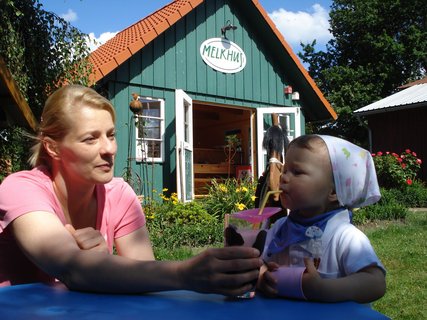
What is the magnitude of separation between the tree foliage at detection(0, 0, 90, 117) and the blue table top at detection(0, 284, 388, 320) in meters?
5.20

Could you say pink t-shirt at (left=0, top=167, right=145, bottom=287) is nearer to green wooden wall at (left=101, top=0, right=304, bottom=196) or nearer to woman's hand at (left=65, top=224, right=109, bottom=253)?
woman's hand at (left=65, top=224, right=109, bottom=253)

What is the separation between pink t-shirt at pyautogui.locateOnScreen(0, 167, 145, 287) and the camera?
1296 millimetres

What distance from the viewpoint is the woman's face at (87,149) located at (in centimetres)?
149

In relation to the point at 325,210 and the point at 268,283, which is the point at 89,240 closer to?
the point at 268,283


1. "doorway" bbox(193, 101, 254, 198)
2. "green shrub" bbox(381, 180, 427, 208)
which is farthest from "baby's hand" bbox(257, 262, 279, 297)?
"green shrub" bbox(381, 180, 427, 208)

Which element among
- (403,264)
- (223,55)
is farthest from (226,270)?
(223,55)

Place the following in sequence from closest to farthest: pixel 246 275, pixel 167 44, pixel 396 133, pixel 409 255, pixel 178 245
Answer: pixel 246 275 → pixel 409 255 → pixel 178 245 → pixel 167 44 → pixel 396 133

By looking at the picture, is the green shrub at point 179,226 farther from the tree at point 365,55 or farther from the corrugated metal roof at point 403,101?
the tree at point 365,55

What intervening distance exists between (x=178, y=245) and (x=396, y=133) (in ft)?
45.9

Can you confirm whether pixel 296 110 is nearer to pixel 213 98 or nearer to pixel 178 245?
pixel 213 98

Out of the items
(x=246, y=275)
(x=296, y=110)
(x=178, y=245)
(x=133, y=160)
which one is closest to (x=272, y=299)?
(x=246, y=275)

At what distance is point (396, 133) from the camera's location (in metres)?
17.3

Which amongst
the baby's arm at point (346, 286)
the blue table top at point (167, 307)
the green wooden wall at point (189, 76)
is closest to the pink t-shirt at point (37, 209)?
the blue table top at point (167, 307)

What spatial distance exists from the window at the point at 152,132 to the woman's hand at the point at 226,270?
7.51 metres
